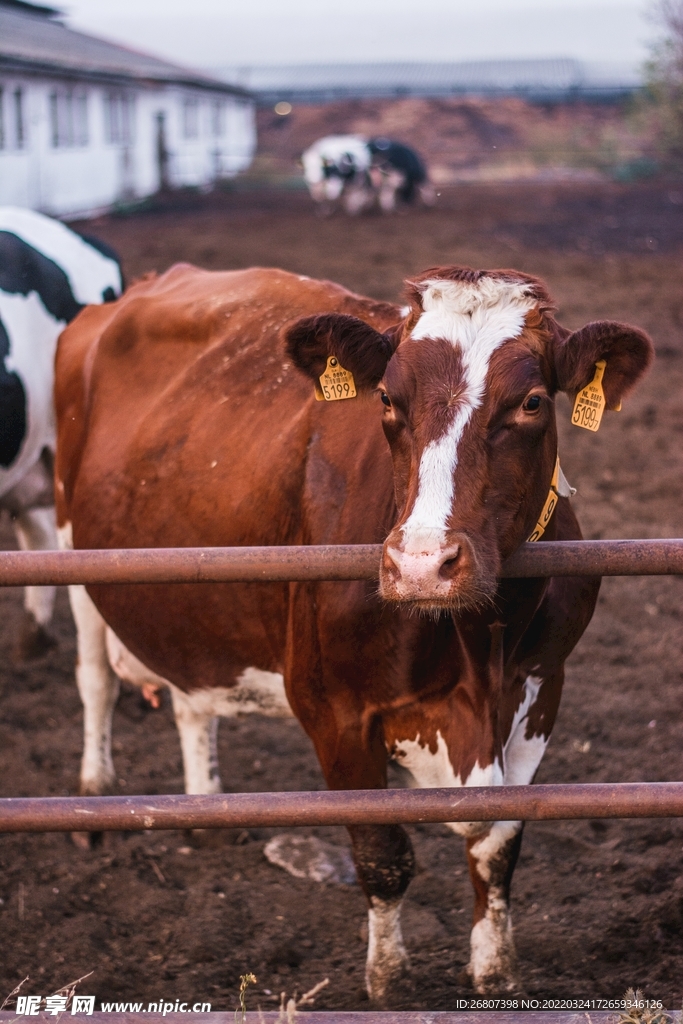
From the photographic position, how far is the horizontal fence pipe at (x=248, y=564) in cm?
212

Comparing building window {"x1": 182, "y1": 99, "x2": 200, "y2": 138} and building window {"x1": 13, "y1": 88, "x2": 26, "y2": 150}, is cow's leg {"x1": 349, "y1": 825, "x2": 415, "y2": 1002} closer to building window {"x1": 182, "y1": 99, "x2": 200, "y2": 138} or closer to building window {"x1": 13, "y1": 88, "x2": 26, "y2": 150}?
building window {"x1": 13, "y1": 88, "x2": 26, "y2": 150}

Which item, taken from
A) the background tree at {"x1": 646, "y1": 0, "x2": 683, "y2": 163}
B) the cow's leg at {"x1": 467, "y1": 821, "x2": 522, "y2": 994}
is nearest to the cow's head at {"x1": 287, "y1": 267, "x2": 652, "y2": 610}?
the cow's leg at {"x1": 467, "y1": 821, "x2": 522, "y2": 994}

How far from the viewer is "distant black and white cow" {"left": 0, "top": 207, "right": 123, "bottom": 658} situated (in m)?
4.80

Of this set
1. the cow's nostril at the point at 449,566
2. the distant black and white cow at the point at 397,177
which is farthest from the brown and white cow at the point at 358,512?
the distant black and white cow at the point at 397,177

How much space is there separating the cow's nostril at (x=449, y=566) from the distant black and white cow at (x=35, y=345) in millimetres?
3086

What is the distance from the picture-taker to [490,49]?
73.1m

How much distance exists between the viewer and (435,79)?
52.7m

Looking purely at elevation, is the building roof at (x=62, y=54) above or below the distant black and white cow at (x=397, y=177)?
above

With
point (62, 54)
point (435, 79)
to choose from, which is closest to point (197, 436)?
point (62, 54)

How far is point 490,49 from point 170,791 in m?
76.7

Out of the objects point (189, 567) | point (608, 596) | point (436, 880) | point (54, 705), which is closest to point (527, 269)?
point (608, 596)

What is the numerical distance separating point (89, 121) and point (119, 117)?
2.86 metres

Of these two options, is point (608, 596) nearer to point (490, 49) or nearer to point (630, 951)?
point (630, 951)

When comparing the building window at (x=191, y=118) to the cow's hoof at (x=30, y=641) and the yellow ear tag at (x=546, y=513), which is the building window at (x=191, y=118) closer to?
the cow's hoof at (x=30, y=641)
